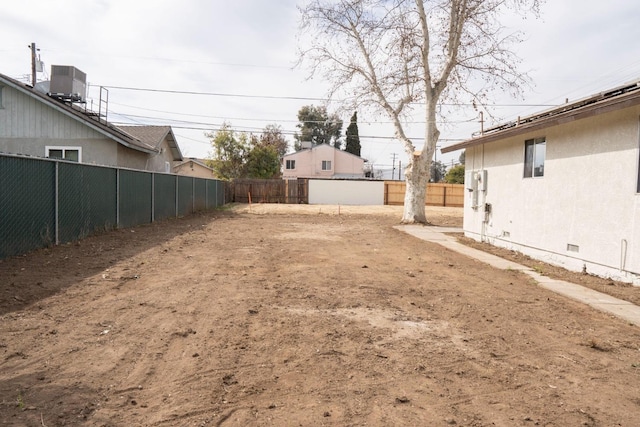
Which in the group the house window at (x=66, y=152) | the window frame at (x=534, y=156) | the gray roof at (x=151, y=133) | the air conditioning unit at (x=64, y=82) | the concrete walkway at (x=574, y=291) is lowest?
the concrete walkway at (x=574, y=291)

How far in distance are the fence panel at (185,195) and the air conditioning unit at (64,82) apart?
5664mm

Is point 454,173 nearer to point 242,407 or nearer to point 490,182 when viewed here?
point 490,182

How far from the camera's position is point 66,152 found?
18625 millimetres

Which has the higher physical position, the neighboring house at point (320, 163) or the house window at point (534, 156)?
the neighboring house at point (320, 163)

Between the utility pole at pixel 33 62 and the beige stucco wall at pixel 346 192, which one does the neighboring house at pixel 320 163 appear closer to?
the beige stucco wall at pixel 346 192

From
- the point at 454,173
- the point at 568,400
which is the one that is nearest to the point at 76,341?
the point at 568,400

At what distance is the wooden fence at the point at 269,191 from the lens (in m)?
38.7

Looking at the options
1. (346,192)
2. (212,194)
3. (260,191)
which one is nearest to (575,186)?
(212,194)

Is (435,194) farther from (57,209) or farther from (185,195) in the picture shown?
(57,209)

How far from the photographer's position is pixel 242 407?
3.07 m

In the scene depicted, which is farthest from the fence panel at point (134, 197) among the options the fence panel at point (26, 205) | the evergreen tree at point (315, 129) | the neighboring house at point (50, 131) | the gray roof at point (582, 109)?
the evergreen tree at point (315, 129)

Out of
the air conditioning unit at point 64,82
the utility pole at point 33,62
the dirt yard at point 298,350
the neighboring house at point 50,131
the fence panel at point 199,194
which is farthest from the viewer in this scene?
the utility pole at point 33,62

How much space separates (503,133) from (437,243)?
3808 millimetres

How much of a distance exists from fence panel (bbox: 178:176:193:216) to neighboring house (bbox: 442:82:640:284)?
45.5ft
